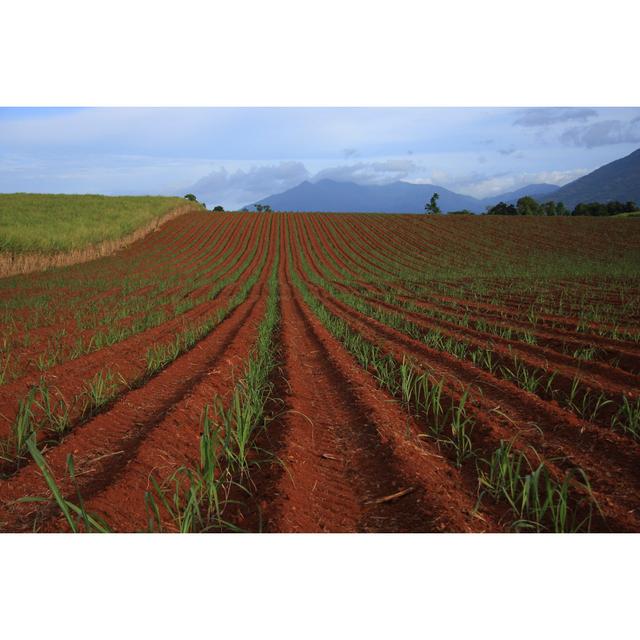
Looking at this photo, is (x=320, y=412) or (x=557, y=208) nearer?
(x=320, y=412)

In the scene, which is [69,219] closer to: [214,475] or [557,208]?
[214,475]

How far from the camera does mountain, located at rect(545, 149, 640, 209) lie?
36.6 m

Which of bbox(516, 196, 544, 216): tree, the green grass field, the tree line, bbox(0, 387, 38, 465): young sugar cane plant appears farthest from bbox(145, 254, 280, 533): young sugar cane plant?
bbox(516, 196, 544, 216): tree

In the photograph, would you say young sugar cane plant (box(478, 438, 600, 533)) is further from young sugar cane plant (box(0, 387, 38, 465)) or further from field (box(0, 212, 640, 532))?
young sugar cane plant (box(0, 387, 38, 465))

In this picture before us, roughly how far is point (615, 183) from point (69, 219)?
1860 inches

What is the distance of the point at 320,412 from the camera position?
138 inches

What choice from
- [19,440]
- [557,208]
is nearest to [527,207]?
[557,208]

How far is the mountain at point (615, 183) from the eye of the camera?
36.6 meters

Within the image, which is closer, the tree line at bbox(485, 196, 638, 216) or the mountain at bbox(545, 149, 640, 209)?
the mountain at bbox(545, 149, 640, 209)

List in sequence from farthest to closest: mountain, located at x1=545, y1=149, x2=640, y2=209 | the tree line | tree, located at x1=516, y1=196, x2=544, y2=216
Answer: tree, located at x1=516, y1=196, x2=544, y2=216 → the tree line → mountain, located at x1=545, y1=149, x2=640, y2=209

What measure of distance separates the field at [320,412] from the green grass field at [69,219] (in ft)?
21.4

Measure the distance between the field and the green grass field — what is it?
6.51 m

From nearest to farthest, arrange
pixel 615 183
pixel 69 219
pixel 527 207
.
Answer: pixel 69 219, pixel 615 183, pixel 527 207

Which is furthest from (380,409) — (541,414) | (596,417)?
(596,417)
